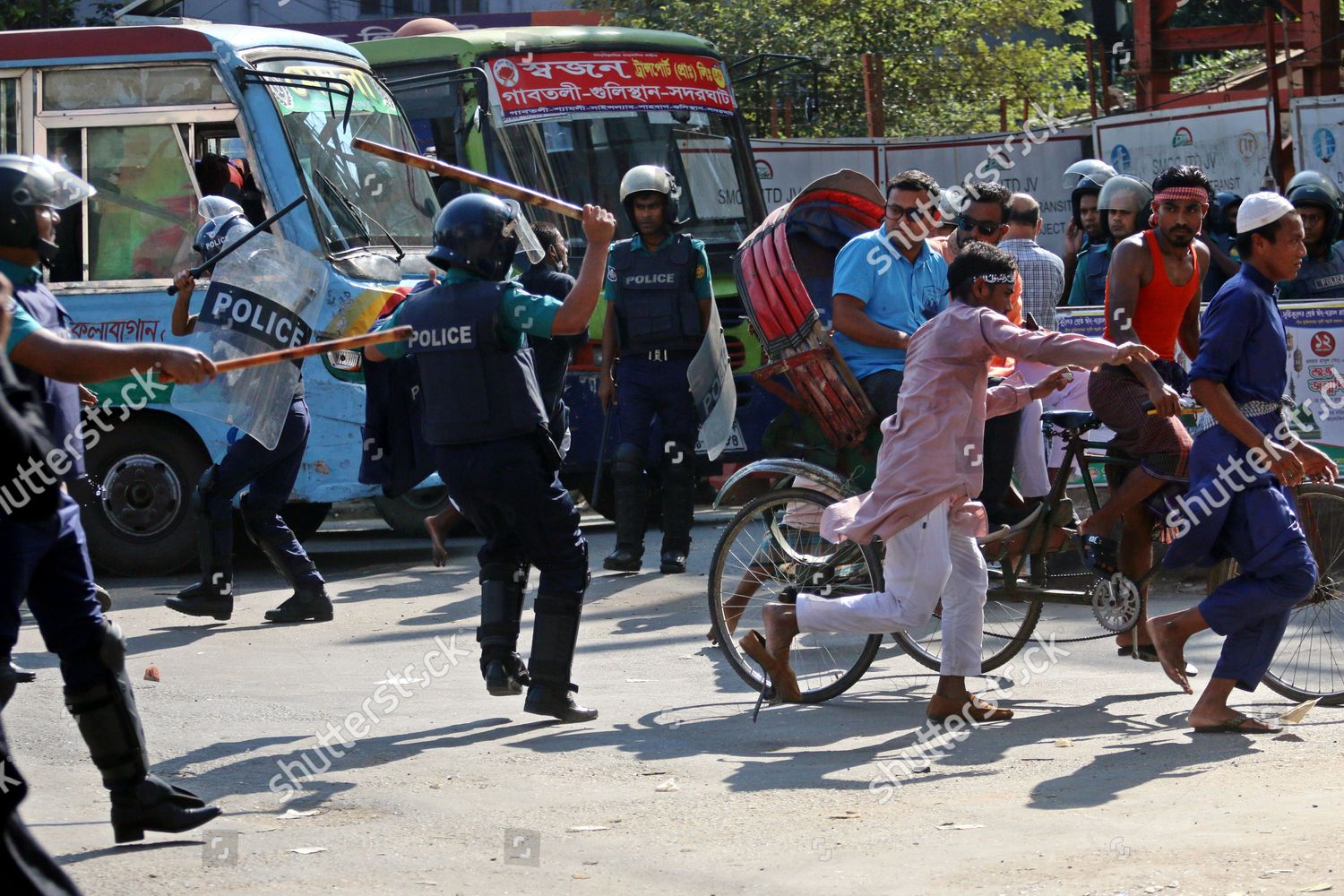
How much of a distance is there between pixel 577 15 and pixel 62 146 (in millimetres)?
20656

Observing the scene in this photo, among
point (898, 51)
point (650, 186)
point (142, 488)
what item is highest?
point (898, 51)

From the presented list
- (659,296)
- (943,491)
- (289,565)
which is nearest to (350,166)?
(659,296)

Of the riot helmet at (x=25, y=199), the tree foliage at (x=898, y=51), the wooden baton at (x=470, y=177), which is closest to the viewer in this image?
the riot helmet at (x=25, y=199)

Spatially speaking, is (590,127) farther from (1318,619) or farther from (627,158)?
(1318,619)

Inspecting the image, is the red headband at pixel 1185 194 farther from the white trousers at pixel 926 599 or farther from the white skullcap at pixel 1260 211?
the white trousers at pixel 926 599

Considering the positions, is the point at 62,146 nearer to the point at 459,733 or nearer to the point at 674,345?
the point at 674,345

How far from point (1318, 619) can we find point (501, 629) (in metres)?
2.96

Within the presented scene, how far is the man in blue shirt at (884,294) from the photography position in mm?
7094

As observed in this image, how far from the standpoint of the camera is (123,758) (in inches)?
193

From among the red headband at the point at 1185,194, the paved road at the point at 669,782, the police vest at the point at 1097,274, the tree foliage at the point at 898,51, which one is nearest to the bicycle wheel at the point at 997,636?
the paved road at the point at 669,782

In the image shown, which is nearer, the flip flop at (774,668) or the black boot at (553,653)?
the black boot at (553,653)

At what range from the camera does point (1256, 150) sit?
1439cm

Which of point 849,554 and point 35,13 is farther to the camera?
point 35,13

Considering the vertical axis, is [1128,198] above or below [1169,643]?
above
